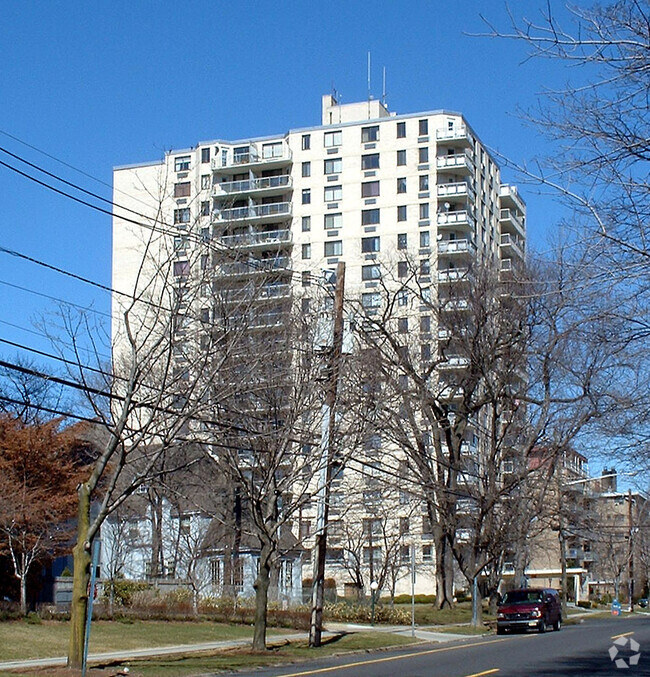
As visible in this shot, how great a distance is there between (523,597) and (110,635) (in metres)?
15.9

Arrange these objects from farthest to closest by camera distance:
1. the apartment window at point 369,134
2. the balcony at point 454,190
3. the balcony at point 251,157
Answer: the balcony at point 251,157 → the apartment window at point 369,134 → the balcony at point 454,190

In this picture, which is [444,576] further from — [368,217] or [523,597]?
[368,217]

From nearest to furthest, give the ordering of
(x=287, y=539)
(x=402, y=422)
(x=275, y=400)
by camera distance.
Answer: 1. (x=275, y=400)
2. (x=402, y=422)
3. (x=287, y=539)

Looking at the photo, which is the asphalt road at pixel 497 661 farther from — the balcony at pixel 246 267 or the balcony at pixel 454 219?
the balcony at pixel 454 219

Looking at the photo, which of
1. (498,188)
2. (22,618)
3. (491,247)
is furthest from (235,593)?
(498,188)

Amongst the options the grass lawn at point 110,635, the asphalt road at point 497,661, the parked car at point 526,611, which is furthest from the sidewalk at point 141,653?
the parked car at point 526,611

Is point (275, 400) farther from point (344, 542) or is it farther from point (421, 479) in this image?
point (344, 542)

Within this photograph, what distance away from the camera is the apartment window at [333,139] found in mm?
76562

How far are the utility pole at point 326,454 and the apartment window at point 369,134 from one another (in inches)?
2014

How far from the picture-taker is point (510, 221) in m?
83.9

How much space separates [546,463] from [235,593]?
14792mm

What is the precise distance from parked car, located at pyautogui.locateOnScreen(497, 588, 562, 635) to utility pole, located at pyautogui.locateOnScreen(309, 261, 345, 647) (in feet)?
38.0

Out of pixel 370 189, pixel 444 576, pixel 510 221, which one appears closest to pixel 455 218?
pixel 370 189

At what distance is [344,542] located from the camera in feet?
173
